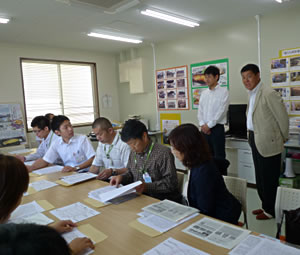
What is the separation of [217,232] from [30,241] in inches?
40.5

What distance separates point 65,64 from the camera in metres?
5.74

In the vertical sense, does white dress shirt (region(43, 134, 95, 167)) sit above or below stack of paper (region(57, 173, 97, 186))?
above

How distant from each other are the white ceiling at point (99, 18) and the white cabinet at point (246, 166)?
2162 mm

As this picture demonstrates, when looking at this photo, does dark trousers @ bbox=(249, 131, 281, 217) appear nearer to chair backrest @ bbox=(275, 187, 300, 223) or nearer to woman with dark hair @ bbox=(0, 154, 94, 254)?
chair backrest @ bbox=(275, 187, 300, 223)

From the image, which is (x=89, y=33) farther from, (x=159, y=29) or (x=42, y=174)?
(x=42, y=174)

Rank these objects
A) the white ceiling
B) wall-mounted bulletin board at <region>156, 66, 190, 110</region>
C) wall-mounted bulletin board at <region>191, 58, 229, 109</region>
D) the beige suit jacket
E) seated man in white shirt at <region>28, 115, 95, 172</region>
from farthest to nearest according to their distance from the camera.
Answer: wall-mounted bulletin board at <region>156, 66, 190, 110</region>, wall-mounted bulletin board at <region>191, 58, 229, 109</region>, the white ceiling, seated man in white shirt at <region>28, 115, 95, 172</region>, the beige suit jacket

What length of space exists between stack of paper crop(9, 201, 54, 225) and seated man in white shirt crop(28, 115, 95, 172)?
1140mm

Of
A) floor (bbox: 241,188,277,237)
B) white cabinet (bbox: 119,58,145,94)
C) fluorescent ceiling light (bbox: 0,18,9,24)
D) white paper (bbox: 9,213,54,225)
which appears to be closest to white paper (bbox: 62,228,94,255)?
white paper (bbox: 9,213,54,225)

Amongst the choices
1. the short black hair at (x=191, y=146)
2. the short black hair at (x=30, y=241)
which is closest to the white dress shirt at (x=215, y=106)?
the short black hair at (x=191, y=146)

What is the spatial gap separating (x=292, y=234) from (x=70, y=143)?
2402 millimetres

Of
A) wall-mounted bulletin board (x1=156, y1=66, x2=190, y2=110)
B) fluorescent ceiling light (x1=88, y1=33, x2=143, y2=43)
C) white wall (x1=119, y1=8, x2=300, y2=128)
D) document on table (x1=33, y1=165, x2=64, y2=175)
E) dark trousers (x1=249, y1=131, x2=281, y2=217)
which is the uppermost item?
fluorescent ceiling light (x1=88, y1=33, x2=143, y2=43)

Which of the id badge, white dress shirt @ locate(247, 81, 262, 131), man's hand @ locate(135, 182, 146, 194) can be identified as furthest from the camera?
white dress shirt @ locate(247, 81, 262, 131)

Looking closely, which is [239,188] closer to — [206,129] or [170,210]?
[170,210]

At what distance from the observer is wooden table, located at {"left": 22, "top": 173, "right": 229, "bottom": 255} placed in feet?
3.88
